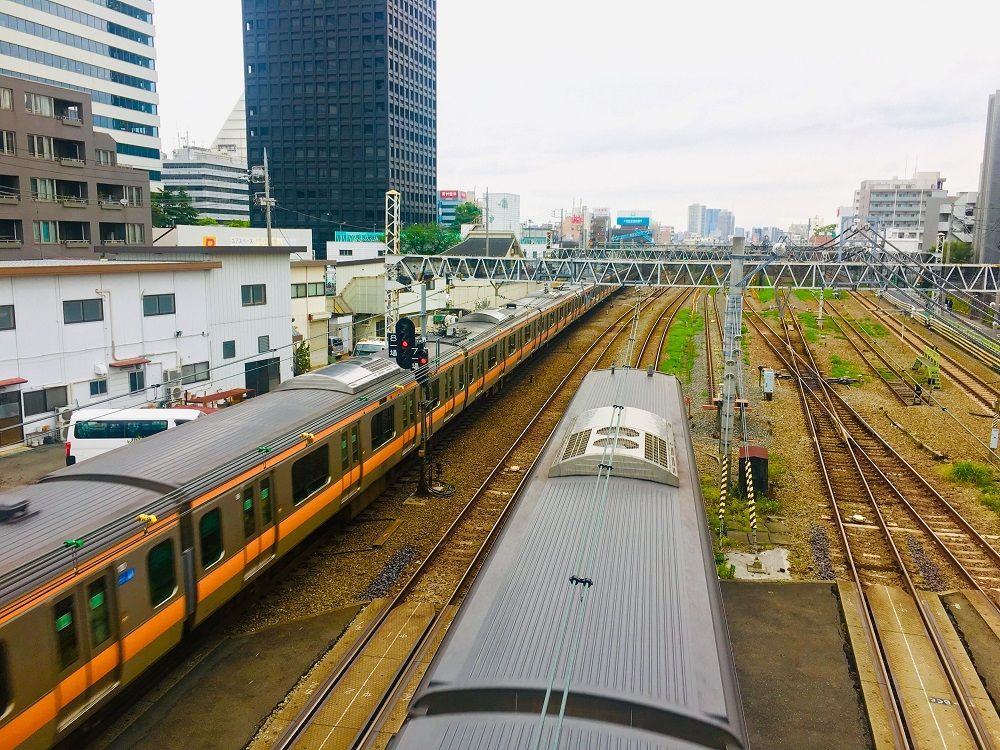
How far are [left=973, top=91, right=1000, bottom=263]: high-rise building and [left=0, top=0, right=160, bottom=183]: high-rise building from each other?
62.6m

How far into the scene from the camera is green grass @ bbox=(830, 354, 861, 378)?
30700 millimetres

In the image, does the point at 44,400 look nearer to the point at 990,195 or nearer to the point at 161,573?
the point at 161,573

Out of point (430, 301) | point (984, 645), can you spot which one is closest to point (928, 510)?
point (984, 645)

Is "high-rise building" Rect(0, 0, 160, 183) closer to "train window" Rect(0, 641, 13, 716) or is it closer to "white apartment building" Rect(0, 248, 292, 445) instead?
"white apartment building" Rect(0, 248, 292, 445)

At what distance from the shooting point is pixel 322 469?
1220 centimetres

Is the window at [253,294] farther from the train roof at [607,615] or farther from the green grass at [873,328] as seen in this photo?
the green grass at [873,328]

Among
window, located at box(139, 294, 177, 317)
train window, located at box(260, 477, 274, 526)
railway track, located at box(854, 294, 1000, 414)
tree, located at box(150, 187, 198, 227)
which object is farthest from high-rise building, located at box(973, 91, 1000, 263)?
tree, located at box(150, 187, 198, 227)

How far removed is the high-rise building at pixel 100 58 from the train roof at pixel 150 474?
161 feet

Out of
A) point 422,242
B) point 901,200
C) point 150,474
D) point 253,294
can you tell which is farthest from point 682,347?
point 901,200

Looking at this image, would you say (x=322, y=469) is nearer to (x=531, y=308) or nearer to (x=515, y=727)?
(x=515, y=727)

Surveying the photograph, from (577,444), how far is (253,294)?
65.2ft

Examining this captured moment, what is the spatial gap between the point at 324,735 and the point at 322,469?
462cm

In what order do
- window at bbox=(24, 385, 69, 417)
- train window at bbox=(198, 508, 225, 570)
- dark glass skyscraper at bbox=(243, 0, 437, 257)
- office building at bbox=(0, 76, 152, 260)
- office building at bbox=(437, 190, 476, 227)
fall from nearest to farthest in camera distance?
1. train window at bbox=(198, 508, 225, 570)
2. window at bbox=(24, 385, 69, 417)
3. office building at bbox=(0, 76, 152, 260)
4. dark glass skyscraper at bbox=(243, 0, 437, 257)
5. office building at bbox=(437, 190, 476, 227)

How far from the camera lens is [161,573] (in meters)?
8.34
